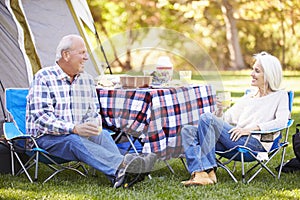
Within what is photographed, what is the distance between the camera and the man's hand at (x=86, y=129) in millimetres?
3547

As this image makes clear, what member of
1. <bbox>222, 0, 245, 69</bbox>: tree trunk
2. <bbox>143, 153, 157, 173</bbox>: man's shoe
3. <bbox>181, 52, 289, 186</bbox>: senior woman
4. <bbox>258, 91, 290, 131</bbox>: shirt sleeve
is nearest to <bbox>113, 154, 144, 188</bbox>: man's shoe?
<bbox>143, 153, 157, 173</bbox>: man's shoe

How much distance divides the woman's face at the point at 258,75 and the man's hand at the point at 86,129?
931 millimetres

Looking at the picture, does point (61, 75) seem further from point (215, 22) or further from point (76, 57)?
point (215, 22)

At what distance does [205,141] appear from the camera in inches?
146

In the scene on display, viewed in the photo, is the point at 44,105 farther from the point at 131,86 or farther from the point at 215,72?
A: the point at 215,72

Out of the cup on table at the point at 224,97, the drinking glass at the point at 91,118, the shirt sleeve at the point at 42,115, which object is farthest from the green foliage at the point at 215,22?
the shirt sleeve at the point at 42,115

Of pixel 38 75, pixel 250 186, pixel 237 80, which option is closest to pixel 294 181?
pixel 250 186

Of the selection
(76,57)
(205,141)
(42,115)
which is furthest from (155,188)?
(76,57)

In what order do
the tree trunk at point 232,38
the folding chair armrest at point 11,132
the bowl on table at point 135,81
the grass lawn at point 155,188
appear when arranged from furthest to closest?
the tree trunk at point 232,38, the bowl on table at point 135,81, the folding chair armrest at point 11,132, the grass lawn at point 155,188

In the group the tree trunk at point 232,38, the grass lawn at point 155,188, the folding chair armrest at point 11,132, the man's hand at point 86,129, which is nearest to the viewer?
the grass lawn at point 155,188

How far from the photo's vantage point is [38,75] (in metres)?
3.67

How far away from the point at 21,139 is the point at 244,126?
1.24m

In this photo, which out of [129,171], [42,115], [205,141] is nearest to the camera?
[129,171]

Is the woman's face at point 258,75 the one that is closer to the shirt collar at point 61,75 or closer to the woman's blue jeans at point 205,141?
the woman's blue jeans at point 205,141
